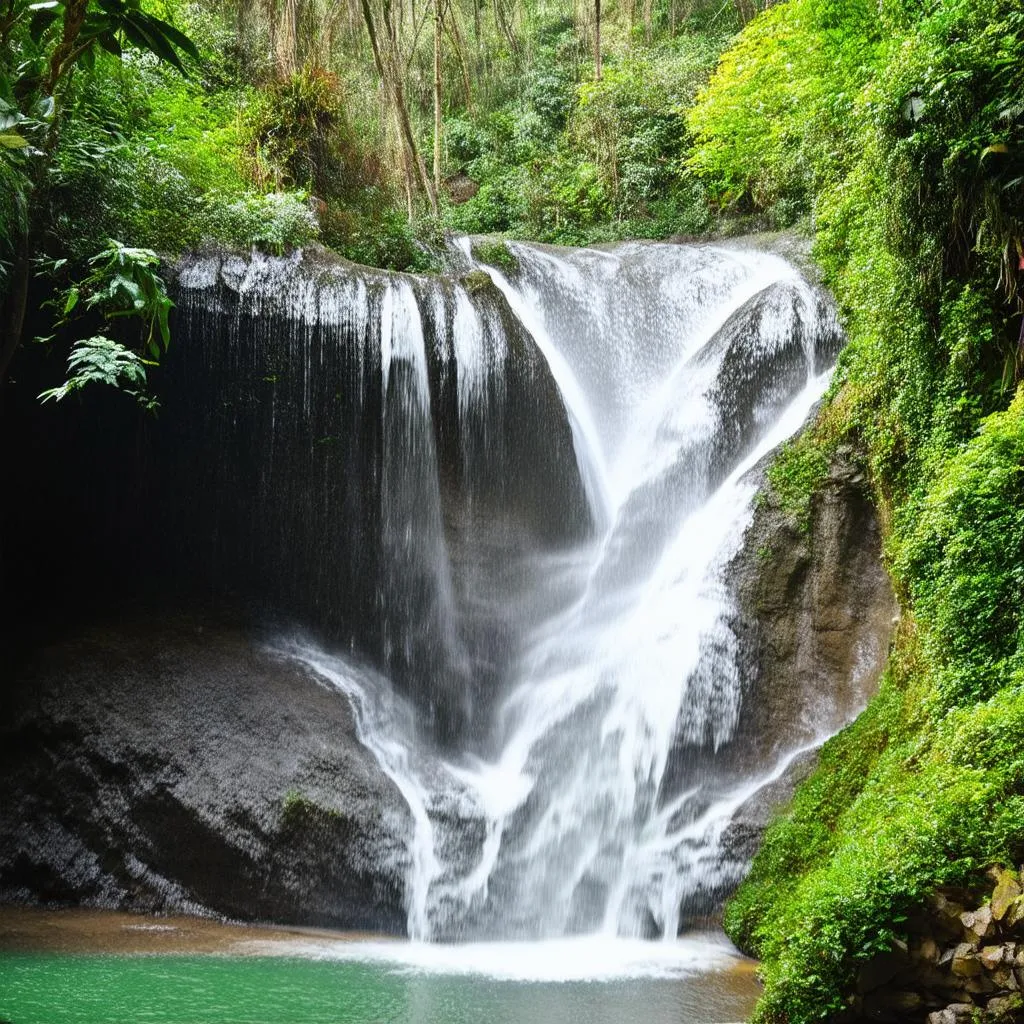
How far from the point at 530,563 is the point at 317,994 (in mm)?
6000

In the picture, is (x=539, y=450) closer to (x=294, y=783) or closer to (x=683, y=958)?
(x=294, y=783)

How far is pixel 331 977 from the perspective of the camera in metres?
6.94

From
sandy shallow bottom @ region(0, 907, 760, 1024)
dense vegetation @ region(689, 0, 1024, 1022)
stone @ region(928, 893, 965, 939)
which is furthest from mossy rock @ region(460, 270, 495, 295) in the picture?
stone @ region(928, 893, 965, 939)

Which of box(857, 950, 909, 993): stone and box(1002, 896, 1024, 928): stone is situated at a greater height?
box(1002, 896, 1024, 928): stone

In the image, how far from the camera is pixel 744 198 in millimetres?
17547

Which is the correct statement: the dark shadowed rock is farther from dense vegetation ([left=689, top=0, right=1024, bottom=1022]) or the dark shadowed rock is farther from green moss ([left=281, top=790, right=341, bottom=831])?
green moss ([left=281, top=790, right=341, bottom=831])

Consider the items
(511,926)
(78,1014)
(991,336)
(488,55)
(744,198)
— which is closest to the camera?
(78,1014)

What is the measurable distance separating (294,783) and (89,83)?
800cm

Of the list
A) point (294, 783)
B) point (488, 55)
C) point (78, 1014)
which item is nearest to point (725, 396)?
point (294, 783)

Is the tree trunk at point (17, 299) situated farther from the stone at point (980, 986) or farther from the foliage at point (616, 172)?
the foliage at point (616, 172)

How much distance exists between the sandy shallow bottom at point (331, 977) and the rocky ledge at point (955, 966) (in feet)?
4.07

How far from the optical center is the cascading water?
29.1 feet

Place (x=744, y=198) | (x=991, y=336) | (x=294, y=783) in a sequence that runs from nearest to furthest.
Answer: (x=991, y=336)
(x=294, y=783)
(x=744, y=198)

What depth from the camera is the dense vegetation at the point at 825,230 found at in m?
5.70
